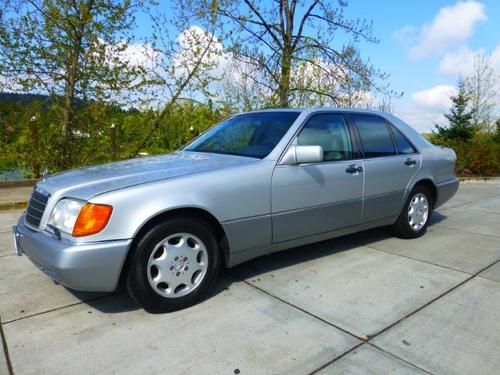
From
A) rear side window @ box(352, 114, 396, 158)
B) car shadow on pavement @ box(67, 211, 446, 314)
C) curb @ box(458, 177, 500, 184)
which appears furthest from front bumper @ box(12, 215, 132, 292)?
curb @ box(458, 177, 500, 184)

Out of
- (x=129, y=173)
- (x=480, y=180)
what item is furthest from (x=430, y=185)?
(x=480, y=180)

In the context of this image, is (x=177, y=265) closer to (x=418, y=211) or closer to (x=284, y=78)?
A: (x=418, y=211)

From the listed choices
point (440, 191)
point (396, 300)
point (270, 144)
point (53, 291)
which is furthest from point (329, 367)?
point (440, 191)

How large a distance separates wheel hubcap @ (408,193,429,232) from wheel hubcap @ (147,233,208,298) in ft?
9.49

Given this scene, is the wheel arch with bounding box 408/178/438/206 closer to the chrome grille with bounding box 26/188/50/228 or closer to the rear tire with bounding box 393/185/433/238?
the rear tire with bounding box 393/185/433/238

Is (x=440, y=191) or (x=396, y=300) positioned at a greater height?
(x=440, y=191)

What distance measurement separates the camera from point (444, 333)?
2.68 metres

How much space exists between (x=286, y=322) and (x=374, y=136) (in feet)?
8.21

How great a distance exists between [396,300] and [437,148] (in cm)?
280

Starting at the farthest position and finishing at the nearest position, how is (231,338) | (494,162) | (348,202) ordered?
(494,162), (348,202), (231,338)

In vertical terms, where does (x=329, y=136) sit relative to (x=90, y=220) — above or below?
above

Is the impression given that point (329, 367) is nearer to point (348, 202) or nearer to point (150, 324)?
point (150, 324)

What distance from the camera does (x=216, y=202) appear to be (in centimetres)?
309

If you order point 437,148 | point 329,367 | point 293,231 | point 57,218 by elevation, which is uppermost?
point 437,148
